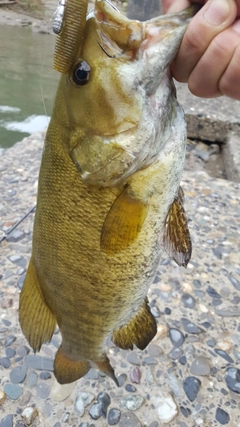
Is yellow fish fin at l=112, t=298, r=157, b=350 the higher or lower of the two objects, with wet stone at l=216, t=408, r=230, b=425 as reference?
higher

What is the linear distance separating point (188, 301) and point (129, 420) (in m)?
0.70

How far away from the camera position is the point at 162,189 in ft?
3.58

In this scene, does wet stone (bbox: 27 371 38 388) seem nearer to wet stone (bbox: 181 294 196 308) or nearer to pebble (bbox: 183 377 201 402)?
pebble (bbox: 183 377 201 402)

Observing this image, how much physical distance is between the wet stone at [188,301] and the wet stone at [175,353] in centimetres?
Answer: 28

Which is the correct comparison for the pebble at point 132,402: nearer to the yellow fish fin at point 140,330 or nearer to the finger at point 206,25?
the yellow fish fin at point 140,330

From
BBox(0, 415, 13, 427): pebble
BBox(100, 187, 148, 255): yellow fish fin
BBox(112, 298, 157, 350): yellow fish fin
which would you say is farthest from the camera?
BBox(0, 415, 13, 427): pebble

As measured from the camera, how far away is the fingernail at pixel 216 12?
0.91 m

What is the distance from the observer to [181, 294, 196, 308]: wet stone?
81.4 inches

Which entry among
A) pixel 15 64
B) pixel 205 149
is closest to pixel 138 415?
pixel 205 149

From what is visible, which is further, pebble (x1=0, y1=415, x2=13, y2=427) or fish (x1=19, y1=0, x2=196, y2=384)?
pebble (x1=0, y1=415, x2=13, y2=427)

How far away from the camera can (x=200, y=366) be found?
177 centimetres

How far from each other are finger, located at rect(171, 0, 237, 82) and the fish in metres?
0.03

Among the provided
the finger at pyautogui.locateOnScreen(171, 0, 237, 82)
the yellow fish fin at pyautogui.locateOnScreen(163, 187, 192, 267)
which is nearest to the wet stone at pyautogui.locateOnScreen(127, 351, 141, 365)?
the yellow fish fin at pyautogui.locateOnScreen(163, 187, 192, 267)

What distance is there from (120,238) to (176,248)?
0.64 feet
